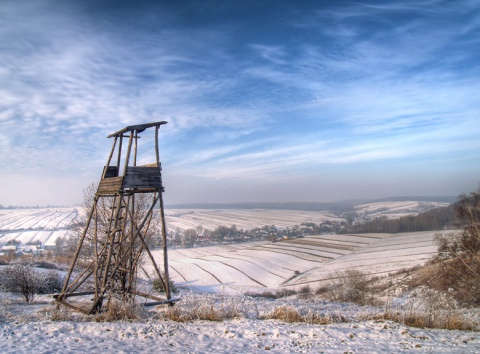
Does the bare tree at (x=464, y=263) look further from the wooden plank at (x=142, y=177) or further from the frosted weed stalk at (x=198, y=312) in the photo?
the wooden plank at (x=142, y=177)

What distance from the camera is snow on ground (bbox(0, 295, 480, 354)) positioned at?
7.89 meters

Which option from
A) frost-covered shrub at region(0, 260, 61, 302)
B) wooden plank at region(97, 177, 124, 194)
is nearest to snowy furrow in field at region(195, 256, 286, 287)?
frost-covered shrub at region(0, 260, 61, 302)

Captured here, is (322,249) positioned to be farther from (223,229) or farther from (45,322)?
(45,322)

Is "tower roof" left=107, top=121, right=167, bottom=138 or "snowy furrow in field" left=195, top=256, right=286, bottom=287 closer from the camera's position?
"tower roof" left=107, top=121, right=167, bottom=138

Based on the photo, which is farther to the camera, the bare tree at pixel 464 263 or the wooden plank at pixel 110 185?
the bare tree at pixel 464 263

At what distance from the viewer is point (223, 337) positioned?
28.9 ft

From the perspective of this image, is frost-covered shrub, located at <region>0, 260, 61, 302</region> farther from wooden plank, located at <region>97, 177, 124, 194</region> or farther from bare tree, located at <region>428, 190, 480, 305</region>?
bare tree, located at <region>428, 190, 480, 305</region>

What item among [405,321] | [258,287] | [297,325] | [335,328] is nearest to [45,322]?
[297,325]

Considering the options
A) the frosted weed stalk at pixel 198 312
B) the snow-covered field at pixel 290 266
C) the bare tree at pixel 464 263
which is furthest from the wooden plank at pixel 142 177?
the snow-covered field at pixel 290 266

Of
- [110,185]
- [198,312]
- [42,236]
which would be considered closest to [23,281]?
[110,185]

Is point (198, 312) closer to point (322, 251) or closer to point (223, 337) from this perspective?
point (223, 337)

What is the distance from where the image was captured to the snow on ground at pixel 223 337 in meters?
7.89

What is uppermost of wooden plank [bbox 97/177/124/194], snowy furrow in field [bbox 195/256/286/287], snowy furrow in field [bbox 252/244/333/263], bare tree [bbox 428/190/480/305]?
wooden plank [bbox 97/177/124/194]

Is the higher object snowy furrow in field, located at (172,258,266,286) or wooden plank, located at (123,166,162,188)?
wooden plank, located at (123,166,162,188)
